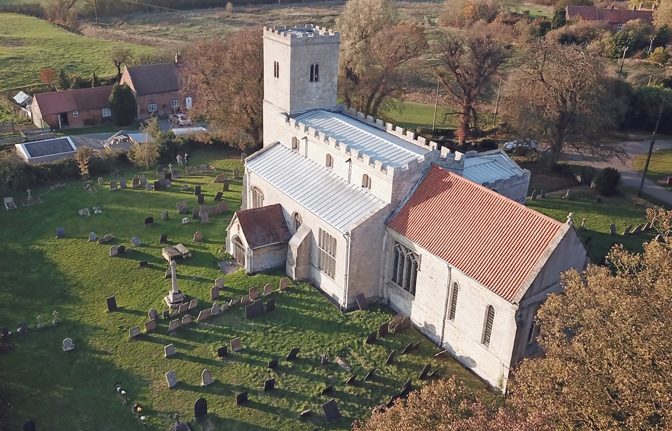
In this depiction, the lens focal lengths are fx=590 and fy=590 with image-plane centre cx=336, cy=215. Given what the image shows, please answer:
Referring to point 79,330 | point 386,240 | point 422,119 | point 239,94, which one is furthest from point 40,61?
point 386,240

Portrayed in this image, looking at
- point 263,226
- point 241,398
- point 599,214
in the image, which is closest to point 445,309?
point 241,398

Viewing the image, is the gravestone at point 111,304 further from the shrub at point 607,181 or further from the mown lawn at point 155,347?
the shrub at point 607,181

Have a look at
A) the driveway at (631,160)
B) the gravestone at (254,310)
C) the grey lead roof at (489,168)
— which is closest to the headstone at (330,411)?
the gravestone at (254,310)

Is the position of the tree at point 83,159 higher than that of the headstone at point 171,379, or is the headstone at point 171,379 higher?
the tree at point 83,159

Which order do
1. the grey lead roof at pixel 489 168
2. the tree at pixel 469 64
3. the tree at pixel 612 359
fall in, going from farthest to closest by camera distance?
1. the tree at pixel 469 64
2. the grey lead roof at pixel 489 168
3. the tree at pixel 612 359

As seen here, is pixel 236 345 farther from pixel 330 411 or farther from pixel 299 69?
pixel 299 69

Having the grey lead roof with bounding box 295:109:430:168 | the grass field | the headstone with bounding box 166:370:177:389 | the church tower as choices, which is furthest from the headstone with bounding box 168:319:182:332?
the grass field

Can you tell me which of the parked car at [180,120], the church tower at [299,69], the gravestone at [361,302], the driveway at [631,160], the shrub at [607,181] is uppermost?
the church tower at [299,69]
